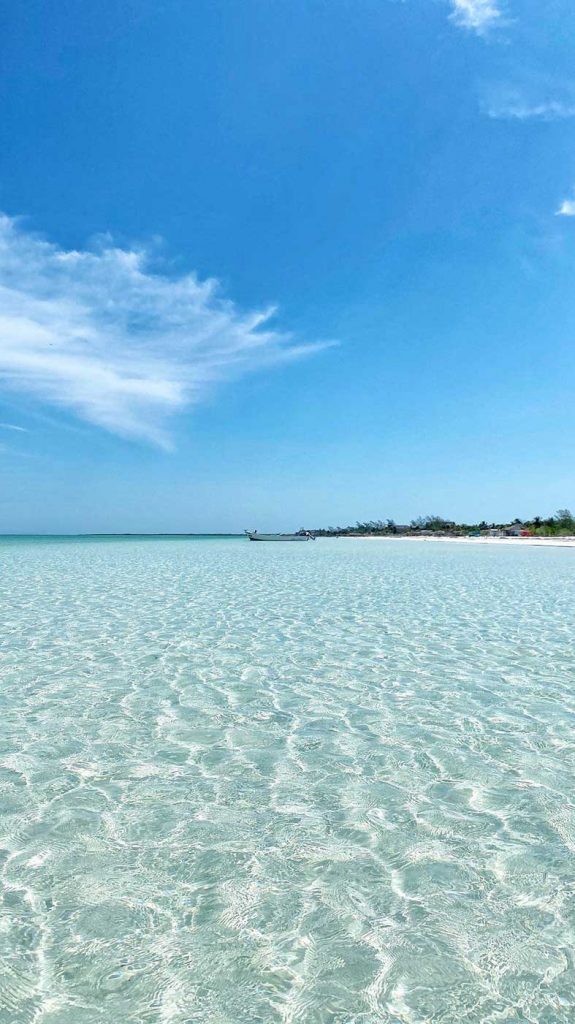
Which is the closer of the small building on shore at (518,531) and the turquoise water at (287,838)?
the turquoise water at (287,838)

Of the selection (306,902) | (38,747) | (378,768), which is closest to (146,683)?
(38,747)

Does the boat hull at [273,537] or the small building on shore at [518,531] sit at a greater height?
the small building on shore at [518,531]

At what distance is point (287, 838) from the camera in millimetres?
3445

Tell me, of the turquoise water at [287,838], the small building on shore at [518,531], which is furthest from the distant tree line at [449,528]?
the turquoise water at [287,838]

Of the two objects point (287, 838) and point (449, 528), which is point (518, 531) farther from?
point (287, 838)

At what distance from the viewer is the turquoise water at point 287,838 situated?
2326mm

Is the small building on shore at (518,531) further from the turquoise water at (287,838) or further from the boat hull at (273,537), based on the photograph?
the turquoise water at (287,838)

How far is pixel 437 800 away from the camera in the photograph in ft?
12.8

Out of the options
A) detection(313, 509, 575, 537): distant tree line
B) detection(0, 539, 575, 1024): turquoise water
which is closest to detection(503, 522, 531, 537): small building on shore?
detection(313, 509, 575, 537): distant tree line

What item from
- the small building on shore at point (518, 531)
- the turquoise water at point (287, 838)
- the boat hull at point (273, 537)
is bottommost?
the turquoise water at point (287, 838)

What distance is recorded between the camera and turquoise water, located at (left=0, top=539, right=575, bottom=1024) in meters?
2.33

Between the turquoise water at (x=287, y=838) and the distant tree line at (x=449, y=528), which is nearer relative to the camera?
the turquoise water at (x=287, y=838)

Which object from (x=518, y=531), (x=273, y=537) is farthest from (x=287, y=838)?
(x=518, y=531)

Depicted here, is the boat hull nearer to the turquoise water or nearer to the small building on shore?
the small building on shore
